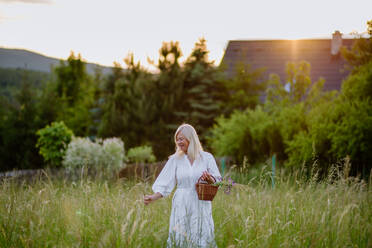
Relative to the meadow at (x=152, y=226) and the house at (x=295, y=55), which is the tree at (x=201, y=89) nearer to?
Answer: the house at (x=295, y=55)

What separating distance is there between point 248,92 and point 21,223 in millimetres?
17780

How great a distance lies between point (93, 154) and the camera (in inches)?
478

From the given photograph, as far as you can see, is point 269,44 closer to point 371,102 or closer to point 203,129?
point 203,129

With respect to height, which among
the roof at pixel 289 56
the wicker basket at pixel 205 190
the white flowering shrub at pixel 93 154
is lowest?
the white flowering shrub at pixel 93 154

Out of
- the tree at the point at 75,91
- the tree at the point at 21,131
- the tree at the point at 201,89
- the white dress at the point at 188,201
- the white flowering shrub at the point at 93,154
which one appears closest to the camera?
the white dress at the point at 188,201

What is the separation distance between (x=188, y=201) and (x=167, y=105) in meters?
15.8

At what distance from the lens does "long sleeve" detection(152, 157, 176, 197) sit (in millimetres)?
4379

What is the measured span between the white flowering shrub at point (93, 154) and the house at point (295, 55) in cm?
1330

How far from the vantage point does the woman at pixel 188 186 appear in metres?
4.13

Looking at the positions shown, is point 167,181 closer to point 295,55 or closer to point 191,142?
point 191,142

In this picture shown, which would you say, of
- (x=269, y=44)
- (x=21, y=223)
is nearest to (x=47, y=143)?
(x=21, y=223)

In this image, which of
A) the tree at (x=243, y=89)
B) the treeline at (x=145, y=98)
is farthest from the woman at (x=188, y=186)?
the tree at (x=243, y=89)

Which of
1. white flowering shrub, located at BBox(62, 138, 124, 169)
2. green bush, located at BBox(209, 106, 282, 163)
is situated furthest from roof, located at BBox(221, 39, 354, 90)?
white flowering shrub, located at BBox(62, 138, 124, 169)

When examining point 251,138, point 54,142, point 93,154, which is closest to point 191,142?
point 93,154
